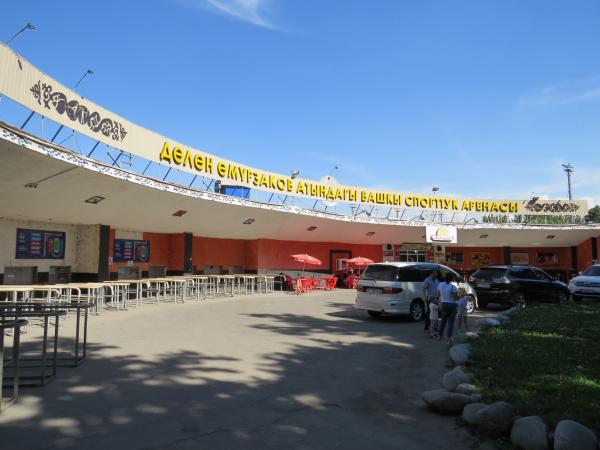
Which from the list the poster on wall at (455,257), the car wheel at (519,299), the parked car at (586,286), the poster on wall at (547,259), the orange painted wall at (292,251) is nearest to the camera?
the car wheel at (519,299)

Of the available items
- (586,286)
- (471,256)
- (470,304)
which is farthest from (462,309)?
(471,256)

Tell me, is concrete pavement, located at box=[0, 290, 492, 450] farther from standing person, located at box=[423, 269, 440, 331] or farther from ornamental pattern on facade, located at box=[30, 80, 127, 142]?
ornamental pattern on facade, located at box=[30, 80, 127, 142]

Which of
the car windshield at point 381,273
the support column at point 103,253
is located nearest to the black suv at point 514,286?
the car windshield at point 381,273

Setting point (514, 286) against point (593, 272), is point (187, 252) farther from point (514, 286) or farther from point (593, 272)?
point (593, 272)

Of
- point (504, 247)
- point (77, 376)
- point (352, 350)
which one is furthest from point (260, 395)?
point (504, 247)

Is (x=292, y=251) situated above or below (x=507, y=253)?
below

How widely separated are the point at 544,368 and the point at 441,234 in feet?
86.4

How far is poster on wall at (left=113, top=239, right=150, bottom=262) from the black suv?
15.1m

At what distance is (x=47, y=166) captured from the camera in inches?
527

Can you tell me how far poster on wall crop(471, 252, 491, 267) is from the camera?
36.7 meters

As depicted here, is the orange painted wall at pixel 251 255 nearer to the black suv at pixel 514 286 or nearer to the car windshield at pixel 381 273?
the black suv at pixel 514 286

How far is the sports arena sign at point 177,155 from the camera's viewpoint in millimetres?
12359

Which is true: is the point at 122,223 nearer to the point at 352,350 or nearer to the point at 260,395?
the point at 352,350

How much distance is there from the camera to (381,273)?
13.6 meters
